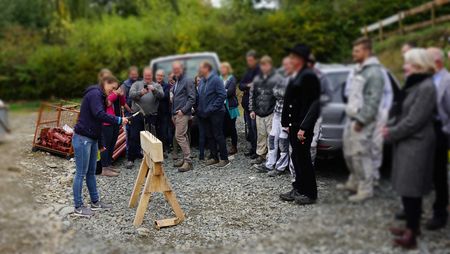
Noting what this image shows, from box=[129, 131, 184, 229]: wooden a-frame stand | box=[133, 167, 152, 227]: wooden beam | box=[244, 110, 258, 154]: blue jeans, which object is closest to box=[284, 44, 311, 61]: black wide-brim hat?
box=[129, 131, 184, 229]: wooden a-frame stand

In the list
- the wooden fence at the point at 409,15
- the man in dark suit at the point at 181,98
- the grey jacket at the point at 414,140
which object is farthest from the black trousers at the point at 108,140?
the grey jacket at the point at 414,140

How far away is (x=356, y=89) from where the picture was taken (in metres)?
3.50

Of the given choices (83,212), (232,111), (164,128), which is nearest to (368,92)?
(83,212)

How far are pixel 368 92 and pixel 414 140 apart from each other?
0.51 meters

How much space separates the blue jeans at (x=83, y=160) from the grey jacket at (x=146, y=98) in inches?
68.7

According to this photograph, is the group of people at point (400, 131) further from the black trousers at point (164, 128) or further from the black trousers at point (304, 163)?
the black trousers at point (164, 128)

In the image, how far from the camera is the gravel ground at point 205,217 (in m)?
3.60

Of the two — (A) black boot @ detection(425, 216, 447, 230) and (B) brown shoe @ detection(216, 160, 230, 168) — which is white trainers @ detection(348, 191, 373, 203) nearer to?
(A) black boot @ detection(425, 216, 447, 230)

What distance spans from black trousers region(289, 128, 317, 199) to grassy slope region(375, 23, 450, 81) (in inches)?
72.1

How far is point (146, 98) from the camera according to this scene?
8508 millimetres

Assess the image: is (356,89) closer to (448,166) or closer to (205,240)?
(448,166)

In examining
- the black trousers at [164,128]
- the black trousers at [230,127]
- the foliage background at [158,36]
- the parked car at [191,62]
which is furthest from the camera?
the parked car at [191,62]

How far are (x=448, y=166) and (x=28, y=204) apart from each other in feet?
14.4

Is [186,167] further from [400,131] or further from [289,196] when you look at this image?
[400,131]
